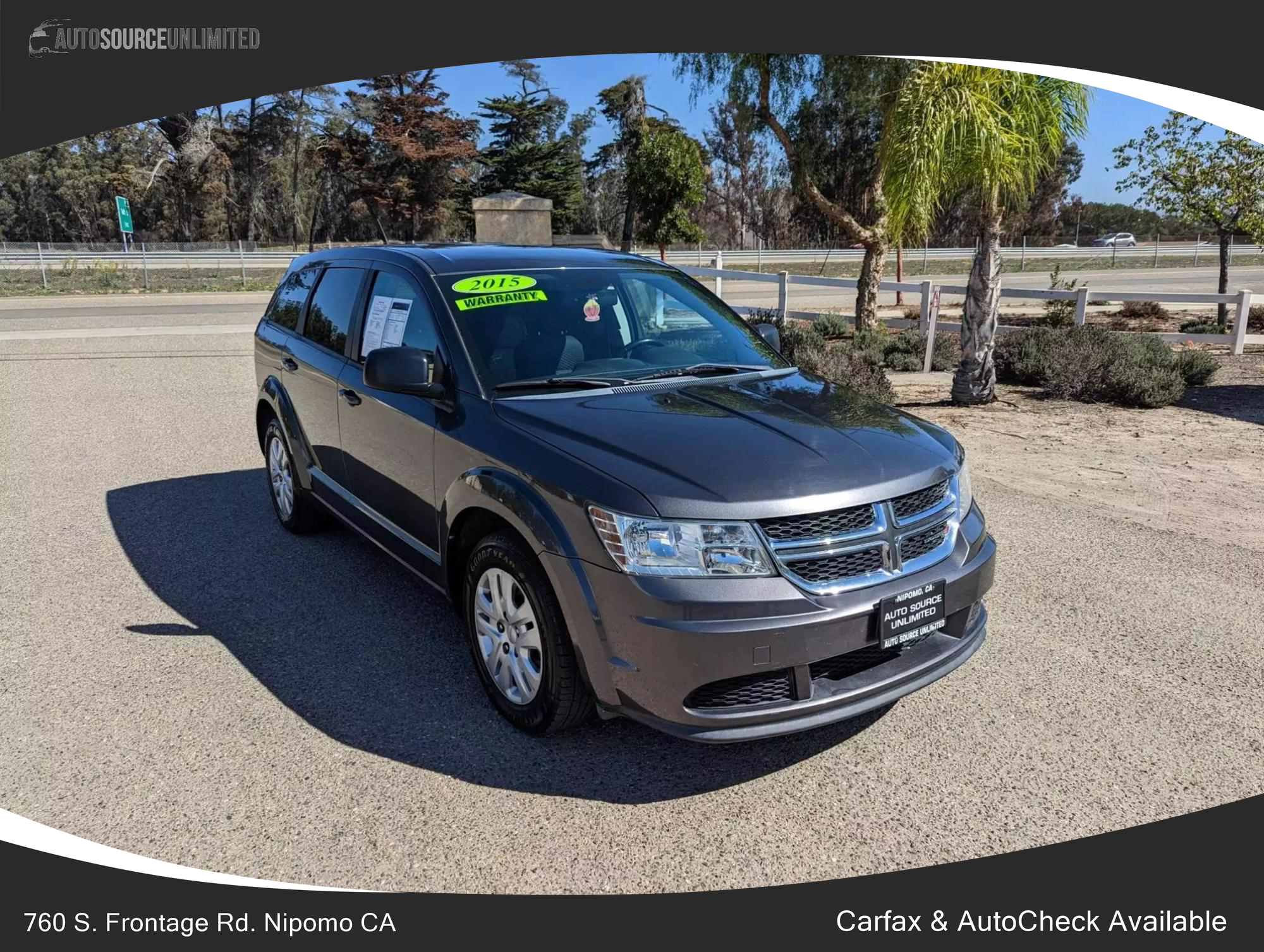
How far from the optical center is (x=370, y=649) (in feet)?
14.5

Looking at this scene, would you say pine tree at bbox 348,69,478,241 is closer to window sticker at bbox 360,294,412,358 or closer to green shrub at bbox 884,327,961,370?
green shrub at bbox 884,327,961,370

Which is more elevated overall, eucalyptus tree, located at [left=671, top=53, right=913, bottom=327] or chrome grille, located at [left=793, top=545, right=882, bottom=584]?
eucalyptus tree, located at [left=671, top=53, right=913, bottom=327]

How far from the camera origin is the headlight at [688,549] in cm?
302

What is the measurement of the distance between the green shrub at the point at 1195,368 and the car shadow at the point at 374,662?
9688 millimetres

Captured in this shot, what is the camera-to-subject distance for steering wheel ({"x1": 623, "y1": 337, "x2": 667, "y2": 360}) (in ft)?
14.2

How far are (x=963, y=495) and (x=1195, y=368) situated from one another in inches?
376

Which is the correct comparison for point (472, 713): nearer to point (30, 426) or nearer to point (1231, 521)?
point (1231, 521)

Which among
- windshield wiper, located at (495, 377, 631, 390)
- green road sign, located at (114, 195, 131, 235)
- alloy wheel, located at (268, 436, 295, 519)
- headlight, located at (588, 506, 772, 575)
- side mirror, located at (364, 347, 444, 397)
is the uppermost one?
green road sign, located at (114, 195, 131, 235)

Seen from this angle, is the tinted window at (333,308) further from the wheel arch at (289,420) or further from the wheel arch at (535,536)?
the wheel arch at (535,536)

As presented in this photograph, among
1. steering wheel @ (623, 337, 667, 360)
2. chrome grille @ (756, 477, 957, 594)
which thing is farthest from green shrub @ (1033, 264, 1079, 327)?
chrome grille @ (756, 477, 957, 594)

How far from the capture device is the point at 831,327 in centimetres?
1698

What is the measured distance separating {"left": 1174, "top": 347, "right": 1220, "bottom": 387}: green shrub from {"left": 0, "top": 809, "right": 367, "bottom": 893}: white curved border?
11.6 m

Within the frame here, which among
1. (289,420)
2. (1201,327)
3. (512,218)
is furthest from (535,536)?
(1201,327)

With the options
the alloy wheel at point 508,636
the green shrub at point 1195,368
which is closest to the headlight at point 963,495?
the alloy wheel at point 508,636
